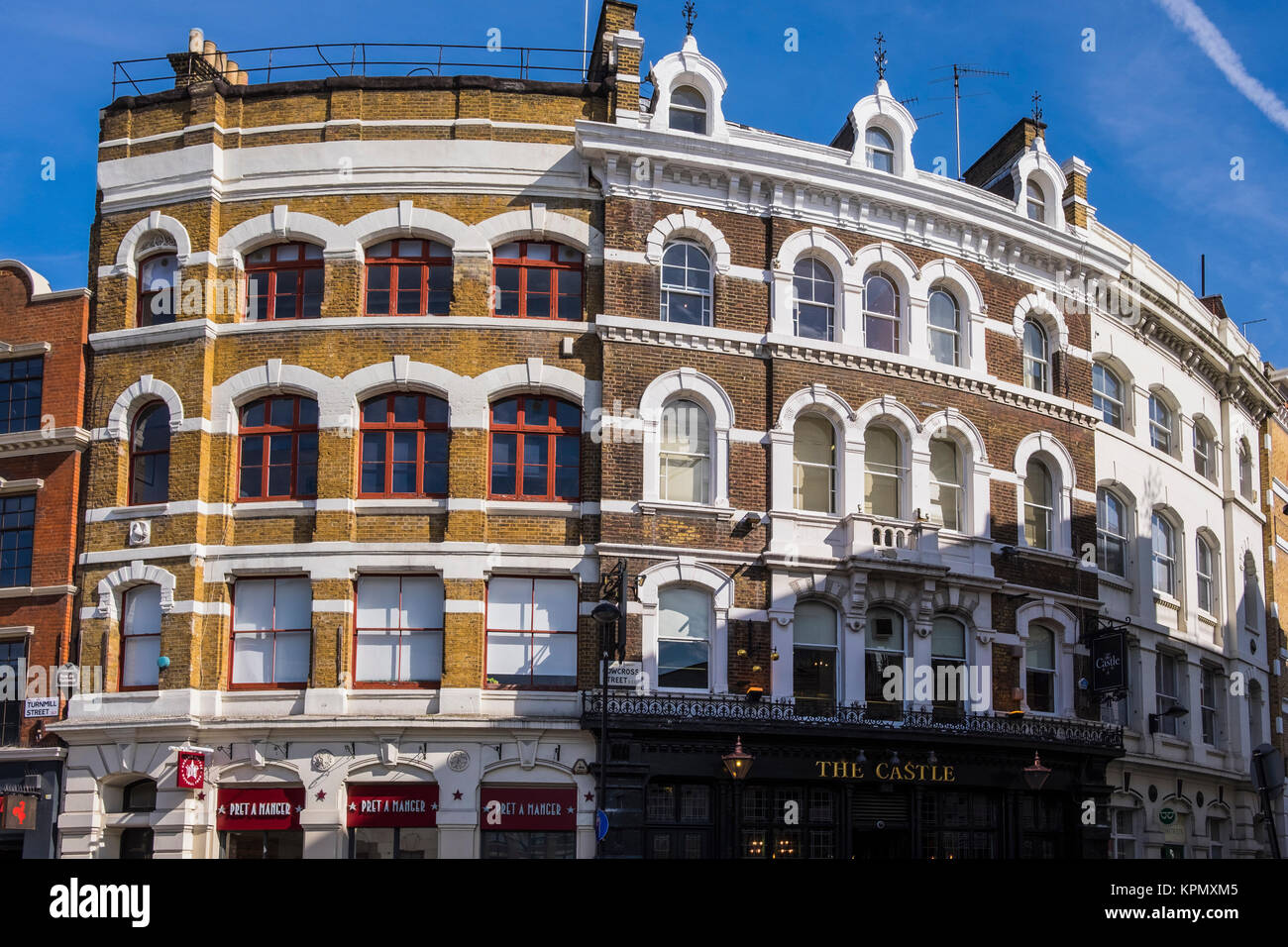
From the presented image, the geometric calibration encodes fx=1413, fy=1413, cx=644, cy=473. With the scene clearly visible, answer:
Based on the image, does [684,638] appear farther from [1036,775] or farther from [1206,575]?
[1206,575]

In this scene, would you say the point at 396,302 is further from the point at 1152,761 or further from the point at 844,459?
the point at 1152,761

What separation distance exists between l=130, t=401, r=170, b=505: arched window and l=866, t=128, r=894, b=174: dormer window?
15688 mm

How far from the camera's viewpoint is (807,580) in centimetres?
2775

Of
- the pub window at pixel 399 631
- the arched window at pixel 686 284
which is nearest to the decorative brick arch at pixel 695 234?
the arched window at pixel 686 284

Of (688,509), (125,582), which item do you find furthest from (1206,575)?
(125,582)

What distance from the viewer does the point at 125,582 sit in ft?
88.8

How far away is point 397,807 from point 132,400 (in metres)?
9.66

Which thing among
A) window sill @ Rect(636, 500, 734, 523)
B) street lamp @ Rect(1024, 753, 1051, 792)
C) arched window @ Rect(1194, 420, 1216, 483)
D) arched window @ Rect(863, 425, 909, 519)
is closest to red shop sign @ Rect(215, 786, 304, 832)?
window sill @ Rect(636, 500, 734, 523)

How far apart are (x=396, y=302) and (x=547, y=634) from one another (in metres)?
7.25

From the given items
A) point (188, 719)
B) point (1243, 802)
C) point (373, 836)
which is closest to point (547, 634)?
point (373, 836)

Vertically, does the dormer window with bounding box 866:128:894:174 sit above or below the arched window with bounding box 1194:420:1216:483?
above

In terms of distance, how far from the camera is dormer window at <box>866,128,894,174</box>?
101 ft

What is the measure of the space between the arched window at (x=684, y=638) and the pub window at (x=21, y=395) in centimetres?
1327

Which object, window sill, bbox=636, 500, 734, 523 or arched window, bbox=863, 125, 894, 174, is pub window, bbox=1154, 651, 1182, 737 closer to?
window sill, bbox=636, 500, 734, 523
